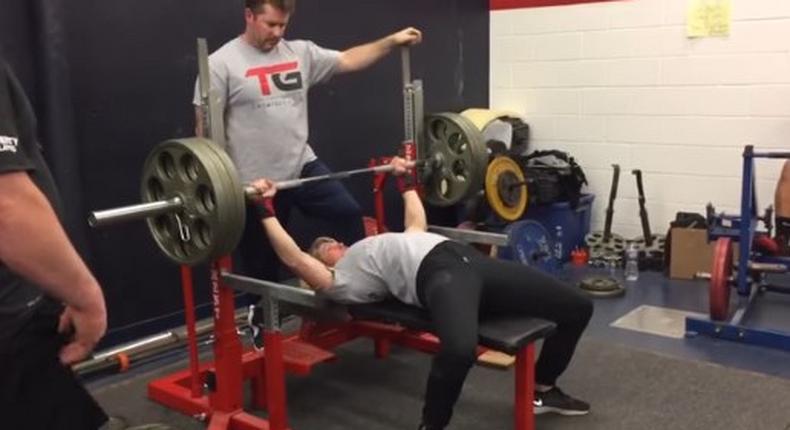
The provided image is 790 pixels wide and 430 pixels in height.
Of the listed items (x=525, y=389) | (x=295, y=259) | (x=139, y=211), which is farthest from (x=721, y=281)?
(x=139, y=211)

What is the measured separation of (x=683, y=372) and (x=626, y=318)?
2.39 feet

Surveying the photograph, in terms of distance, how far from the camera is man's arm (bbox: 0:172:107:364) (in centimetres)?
124

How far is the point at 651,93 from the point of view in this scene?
480cm

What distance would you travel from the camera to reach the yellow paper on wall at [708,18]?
4.45m

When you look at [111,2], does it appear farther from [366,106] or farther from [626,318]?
[626,318]

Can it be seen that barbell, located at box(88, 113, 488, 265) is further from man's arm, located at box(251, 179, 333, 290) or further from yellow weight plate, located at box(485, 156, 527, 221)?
yellow weight plate, located at box(485, 156, 527, 221)

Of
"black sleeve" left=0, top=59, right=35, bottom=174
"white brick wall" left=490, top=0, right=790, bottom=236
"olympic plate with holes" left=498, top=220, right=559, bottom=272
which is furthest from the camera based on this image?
"white brick wall" left=490, top=0, right=790, bottom=236

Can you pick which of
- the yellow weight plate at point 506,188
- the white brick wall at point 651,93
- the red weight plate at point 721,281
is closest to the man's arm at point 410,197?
the yellow weight plate at point 506,188

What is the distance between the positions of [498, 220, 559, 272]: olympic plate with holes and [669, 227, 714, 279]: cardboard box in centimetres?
69

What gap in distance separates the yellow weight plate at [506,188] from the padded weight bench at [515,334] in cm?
192

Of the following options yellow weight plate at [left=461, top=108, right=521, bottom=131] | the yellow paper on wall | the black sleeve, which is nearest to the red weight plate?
the yellow paper on wall

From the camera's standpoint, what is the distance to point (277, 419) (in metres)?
2.57

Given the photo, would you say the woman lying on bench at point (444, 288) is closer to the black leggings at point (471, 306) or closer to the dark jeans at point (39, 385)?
the black leggings at point (471, 306)

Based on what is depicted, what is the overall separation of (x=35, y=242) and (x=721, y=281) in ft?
9.80
